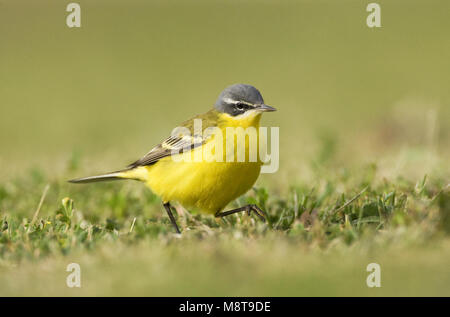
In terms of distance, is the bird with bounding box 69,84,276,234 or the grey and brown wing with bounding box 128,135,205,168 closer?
the bird with bounding box 69,84,276,234

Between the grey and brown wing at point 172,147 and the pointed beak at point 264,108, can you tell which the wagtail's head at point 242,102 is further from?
the grey and brown wing at point 172,147

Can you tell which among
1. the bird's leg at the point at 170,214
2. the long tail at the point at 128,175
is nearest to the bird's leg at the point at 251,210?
the bird's leg at the point at 170,214

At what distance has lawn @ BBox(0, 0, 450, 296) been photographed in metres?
4.15

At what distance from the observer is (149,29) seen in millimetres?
23750

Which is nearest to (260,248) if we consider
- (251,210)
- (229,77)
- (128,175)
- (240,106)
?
(251,210)

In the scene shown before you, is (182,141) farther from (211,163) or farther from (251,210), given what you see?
Result: (251,210)

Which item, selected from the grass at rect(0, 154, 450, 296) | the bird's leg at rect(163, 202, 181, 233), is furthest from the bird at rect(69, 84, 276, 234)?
the grass at rect(0, 154, 450, 296)

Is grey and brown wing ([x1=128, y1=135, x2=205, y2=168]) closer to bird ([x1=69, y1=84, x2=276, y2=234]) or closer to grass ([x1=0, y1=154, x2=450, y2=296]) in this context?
bird ([x1=69, y1=84, x2=276, y2=234])

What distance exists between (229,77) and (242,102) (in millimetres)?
11967

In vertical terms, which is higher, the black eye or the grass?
the black eye

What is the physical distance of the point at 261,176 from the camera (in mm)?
8633

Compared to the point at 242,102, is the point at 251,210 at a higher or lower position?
lower

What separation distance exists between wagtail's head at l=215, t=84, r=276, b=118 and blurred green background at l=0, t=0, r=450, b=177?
293 cm

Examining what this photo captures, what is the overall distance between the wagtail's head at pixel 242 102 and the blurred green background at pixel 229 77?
9.61 ft
